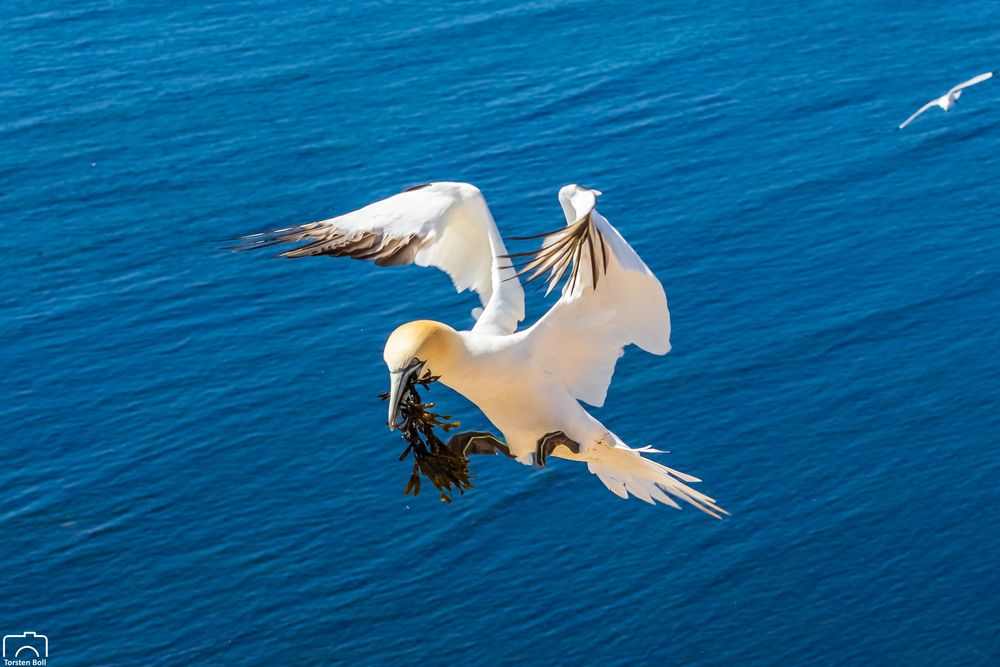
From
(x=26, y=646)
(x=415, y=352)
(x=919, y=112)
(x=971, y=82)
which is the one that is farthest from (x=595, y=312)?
(x=971, y=82)

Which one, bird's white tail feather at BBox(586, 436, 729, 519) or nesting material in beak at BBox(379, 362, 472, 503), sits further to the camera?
bird's white tail feather at BBox(586, 436, 729, 519)

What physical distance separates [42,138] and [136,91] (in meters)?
2.33

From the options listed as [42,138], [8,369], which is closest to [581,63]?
[42,138]

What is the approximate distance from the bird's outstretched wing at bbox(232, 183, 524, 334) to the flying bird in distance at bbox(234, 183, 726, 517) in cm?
1

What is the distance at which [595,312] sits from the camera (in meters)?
12.4

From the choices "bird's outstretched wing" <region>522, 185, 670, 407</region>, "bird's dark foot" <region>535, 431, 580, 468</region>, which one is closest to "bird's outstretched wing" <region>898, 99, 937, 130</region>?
"bird's outstretched wing" <region>522, 185, 670, 407</region>

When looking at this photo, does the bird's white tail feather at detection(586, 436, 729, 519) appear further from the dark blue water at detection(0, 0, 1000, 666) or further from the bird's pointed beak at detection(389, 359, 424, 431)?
the dark blue water at detection(0, 0, 1000, 666)

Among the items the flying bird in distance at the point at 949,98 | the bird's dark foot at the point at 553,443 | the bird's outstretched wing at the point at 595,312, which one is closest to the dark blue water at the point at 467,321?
the flying bird in distance at the point at 949,98

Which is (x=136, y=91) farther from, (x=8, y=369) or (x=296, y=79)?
(x=8, y=369)

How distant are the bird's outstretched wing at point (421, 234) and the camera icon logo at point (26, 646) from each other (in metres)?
10.7

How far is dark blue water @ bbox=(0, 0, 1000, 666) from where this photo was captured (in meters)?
22.6

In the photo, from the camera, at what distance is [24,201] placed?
30.6m

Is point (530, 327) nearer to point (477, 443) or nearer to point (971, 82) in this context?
point (477, 443)

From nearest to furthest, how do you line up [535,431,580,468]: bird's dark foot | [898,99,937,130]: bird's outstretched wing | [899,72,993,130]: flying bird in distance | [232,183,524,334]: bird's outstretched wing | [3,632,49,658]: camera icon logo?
[535,431,580,468]: bird's dark foot
[232,183,524,334]: bird's outstretched wing
[3,632,49,658]: camera icon logo
[899,72,993,130]: flying bird in distance
[898,99,937,130]: bird's outstretched wing
